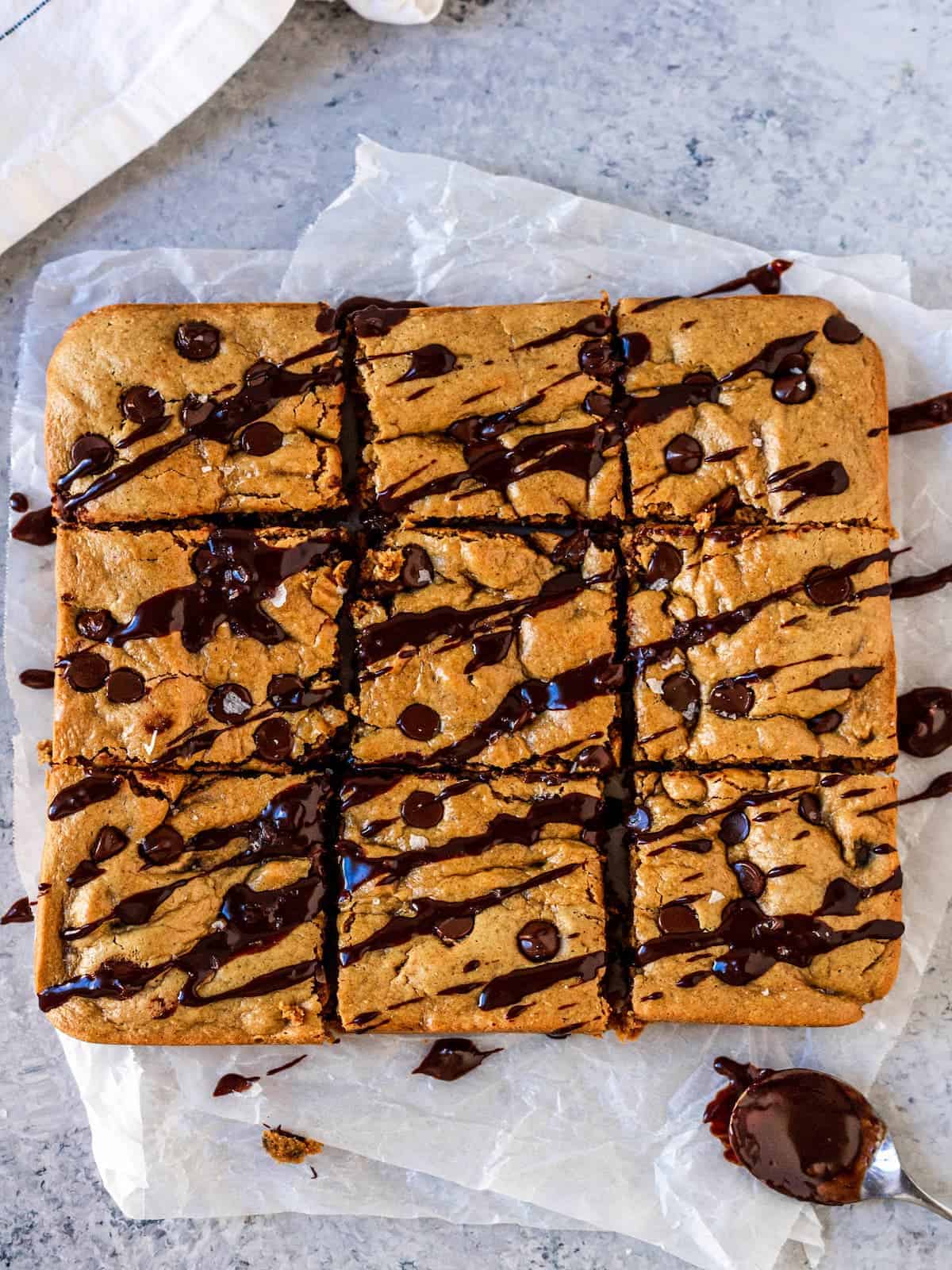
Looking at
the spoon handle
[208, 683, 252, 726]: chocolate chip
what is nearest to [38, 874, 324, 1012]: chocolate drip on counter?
[208, 683, 252, 726]: chocolate chip

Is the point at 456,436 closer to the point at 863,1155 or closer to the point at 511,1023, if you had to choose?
the point at 511,1023

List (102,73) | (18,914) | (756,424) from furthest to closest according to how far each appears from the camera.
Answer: (18,914), (102,73), (756,424)

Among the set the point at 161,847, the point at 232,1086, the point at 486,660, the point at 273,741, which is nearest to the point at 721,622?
the point at 486,660

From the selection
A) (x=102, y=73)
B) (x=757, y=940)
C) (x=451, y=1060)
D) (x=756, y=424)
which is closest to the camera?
(x=757, y=940)

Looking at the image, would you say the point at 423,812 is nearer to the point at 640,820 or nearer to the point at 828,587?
the point at 640,820

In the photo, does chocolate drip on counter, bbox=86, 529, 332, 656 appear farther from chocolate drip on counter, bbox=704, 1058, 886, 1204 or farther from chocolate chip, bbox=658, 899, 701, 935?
chocolate drip on counter, bbox=704, 1058, 886, 1204

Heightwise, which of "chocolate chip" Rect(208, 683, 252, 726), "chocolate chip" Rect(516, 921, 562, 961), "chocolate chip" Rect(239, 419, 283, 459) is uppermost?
"chocolate chip" Rect(239, 419, 283, 459)

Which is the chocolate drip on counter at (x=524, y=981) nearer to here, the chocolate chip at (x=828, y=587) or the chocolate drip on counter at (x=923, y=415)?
the chocolate chip at (x=828, y=587)
